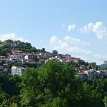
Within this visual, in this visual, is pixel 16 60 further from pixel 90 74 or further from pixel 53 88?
pixel 53 88

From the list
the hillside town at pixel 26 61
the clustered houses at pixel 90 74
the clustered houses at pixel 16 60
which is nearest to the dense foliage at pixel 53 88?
the hillside town at pixel 26 61

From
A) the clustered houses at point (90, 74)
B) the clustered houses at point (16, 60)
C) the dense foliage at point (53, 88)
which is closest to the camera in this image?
the dense foliage at point (53, 88)

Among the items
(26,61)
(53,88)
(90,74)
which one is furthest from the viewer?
(26,61)

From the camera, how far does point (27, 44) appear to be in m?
180

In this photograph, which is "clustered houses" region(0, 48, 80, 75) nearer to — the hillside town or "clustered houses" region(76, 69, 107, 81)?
the hillside town

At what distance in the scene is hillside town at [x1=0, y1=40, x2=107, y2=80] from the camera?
5094 inches

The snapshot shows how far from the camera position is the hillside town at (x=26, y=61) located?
12938cm

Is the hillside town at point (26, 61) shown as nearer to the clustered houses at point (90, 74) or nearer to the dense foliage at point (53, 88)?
the clustered houses at point (90, 74)

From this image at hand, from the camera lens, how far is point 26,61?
138 m

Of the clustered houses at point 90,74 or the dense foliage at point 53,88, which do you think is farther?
the clustered houses at point 90,74

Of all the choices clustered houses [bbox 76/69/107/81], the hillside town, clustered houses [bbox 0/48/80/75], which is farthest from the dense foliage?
clustered houses [bbox 76/69/107/81]

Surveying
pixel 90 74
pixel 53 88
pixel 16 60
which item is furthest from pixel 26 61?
pixel 53 88

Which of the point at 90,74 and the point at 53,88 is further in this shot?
the point at 90,74

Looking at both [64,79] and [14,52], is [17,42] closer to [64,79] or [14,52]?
[14,52]
